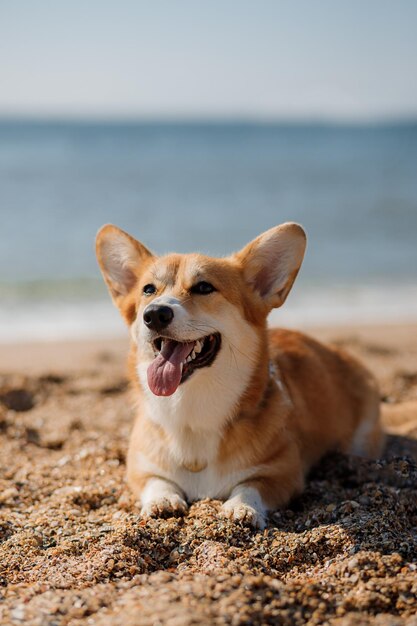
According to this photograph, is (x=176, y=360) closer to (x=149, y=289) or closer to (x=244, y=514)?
(x=149, y=289)

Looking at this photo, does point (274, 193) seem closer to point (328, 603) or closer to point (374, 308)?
point (374, 308)

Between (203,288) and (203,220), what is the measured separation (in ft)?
42.8

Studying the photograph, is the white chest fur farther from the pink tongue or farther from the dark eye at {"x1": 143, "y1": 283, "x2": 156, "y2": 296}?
the dark eye at {"x1": 143, "y1": 283, "x2": 156, "y2": 296}

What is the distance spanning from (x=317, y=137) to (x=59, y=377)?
51463 millimetres

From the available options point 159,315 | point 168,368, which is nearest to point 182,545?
point 168,368

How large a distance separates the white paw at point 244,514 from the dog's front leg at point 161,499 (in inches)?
9.2

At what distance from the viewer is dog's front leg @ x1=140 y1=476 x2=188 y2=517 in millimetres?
3416

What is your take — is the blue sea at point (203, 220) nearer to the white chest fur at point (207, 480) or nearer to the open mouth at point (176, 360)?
the white chest fur at point (207, 480)

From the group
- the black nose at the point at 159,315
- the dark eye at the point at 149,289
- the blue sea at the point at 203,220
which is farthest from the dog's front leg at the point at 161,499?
the blue sea at the point at 203,220

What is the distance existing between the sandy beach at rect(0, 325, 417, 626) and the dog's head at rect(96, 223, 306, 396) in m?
0.72

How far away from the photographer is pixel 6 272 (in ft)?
37.4

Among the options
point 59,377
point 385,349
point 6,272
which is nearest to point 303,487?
point 59,377

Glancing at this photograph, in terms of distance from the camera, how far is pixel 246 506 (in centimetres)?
335

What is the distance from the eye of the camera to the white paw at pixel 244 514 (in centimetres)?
328
